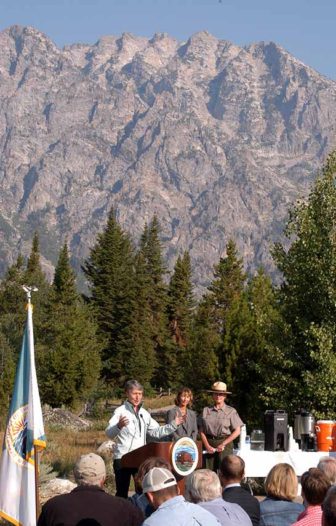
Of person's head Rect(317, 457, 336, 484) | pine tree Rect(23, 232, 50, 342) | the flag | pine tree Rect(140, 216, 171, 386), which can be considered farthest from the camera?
pine tree Rect(23, 232, 50, 342)

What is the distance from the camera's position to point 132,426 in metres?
12.0

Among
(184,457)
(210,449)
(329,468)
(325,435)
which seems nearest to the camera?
(329,468)

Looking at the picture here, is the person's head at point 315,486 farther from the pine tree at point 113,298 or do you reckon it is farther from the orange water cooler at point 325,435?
the pine tree at point 113,298

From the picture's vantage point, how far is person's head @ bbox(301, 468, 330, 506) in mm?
7359

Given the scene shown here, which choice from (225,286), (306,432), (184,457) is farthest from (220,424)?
→ (225,286)

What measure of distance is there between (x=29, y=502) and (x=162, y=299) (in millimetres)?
75212

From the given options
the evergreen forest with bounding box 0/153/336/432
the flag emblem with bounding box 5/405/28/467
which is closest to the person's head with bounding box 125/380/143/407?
the flag emblem with bounding box 5/405/28/467

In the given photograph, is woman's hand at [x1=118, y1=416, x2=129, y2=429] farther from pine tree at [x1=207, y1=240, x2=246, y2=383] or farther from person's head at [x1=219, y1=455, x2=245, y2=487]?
pine tree at [x1=207, y1=240, x2=246, y2=383]

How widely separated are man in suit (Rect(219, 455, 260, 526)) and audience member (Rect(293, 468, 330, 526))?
45.0 inches

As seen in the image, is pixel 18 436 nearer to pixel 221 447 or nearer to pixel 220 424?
pixel 221 447

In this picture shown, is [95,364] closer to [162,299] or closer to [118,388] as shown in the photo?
[118,388]

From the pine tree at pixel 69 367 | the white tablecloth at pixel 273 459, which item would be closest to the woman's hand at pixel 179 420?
the white tablecloth at pixel 273 459

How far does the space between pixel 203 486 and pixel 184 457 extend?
6.44 ft

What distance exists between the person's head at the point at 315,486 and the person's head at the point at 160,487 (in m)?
1.16
